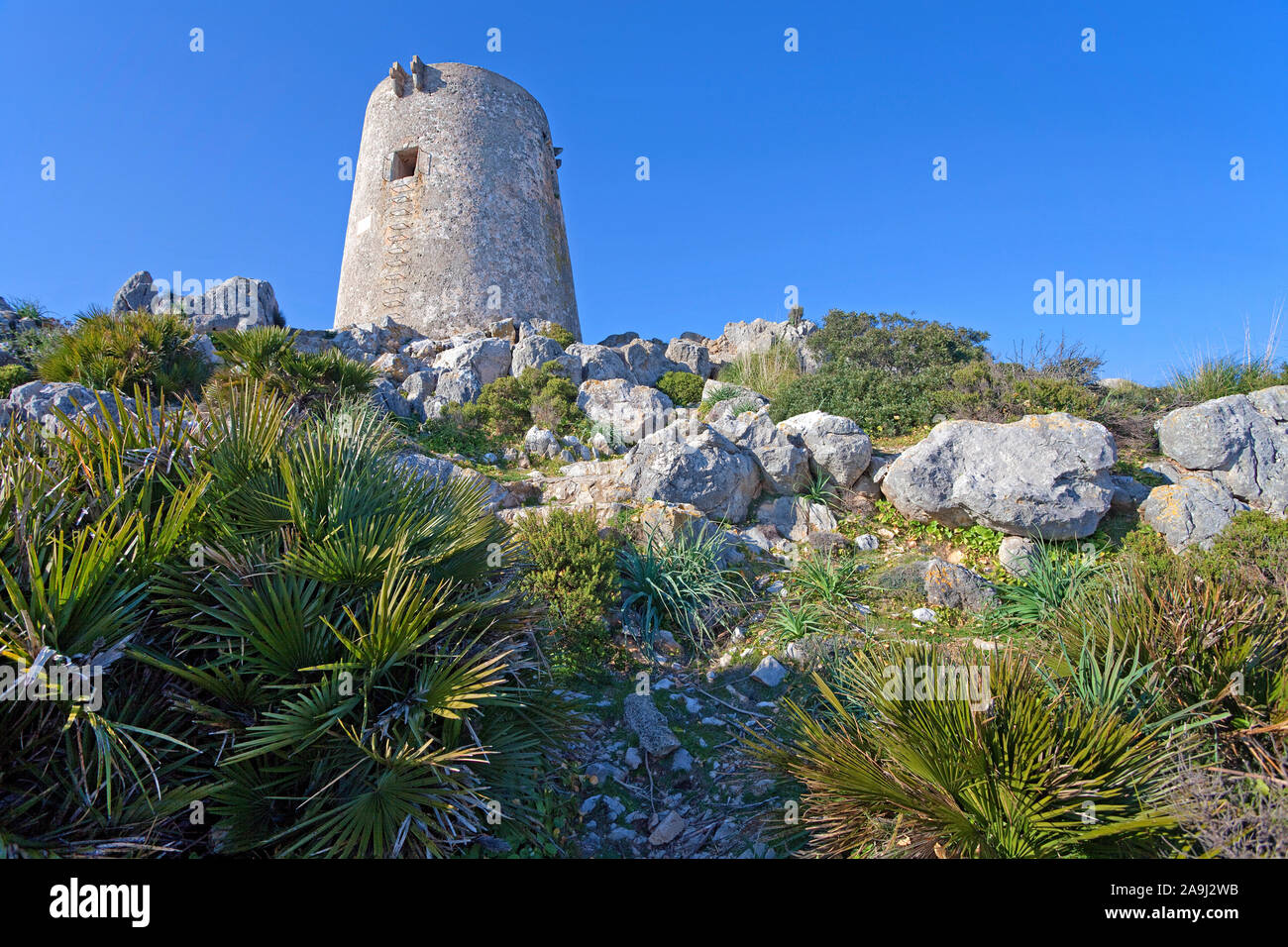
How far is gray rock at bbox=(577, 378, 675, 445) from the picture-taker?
9.62m

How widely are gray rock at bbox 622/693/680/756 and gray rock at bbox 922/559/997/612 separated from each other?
278 centimetres

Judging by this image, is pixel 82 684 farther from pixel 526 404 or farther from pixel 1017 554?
pixel 526 404

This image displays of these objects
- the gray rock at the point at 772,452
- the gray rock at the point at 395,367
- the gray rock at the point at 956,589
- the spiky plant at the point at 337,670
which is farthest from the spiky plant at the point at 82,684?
the gray rock at the point at 395,367

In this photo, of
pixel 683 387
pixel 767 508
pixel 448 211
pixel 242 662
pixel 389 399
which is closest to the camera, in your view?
pixel 242 662

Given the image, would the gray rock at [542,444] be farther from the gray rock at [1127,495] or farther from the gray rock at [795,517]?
the gray rock at [1127,495]

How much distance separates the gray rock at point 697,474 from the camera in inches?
273

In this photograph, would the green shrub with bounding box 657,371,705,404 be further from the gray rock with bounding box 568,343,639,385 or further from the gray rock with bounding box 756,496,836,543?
the gray rock with bounding box 756,496,836,543

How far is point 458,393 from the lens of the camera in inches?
436

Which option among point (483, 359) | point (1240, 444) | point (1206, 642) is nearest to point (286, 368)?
point (483, 359)

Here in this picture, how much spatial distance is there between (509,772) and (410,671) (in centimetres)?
71

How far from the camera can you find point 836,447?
7.47 m

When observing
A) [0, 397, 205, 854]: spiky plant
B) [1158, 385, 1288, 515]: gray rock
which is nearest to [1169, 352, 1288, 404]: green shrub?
[1158, 385, 1288, 515]: gray rock

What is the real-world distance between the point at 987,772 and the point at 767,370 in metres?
10.3

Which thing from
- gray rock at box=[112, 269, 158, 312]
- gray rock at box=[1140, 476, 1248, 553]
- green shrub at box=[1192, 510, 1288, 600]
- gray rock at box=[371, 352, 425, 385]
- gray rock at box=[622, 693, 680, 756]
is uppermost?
gray rock at box=[112, 269, 158, 312]
